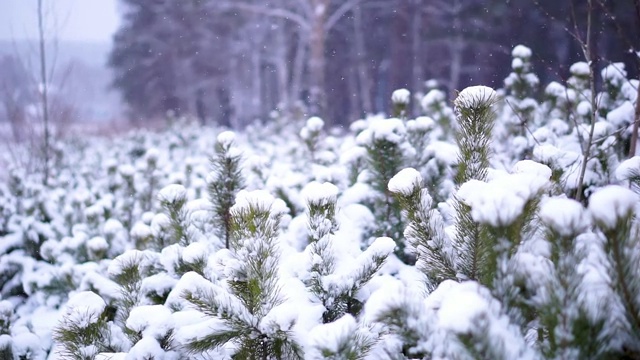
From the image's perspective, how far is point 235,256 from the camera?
162 cm

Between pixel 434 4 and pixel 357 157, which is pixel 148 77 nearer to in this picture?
pixel 434 4

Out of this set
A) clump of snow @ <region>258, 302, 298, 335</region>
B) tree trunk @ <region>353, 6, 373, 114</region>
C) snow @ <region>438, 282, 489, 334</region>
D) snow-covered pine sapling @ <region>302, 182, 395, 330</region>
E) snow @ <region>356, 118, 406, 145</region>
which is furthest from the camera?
tree trunk @ <region>353, 6, 373, 114</region>

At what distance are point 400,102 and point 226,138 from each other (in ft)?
4.26

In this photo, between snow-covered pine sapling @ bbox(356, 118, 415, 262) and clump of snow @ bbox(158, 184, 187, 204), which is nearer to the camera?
clump of snow @ bbox(158, 184, 187, 204)

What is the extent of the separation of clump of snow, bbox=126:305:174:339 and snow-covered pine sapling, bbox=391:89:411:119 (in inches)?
81.8

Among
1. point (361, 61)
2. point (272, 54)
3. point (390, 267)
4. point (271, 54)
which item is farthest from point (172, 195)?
point (271, 54)

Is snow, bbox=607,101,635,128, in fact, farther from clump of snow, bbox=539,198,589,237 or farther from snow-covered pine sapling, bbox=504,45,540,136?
clump of snow, bbox=539,198,589,237

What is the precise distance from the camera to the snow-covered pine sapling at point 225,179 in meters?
2.44

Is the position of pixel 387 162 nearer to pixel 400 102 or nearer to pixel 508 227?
pixel 400 102

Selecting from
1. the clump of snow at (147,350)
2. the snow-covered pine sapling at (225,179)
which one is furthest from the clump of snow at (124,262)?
the snow-covered pine sapling at (225,179)

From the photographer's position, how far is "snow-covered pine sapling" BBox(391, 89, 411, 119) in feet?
10.2

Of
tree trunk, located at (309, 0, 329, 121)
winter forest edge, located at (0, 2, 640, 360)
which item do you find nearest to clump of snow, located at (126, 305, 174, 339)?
winter forest edge, located at (0, 2, 640, 360)

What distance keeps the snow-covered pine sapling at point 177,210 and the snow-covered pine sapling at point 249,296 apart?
2.72 feet

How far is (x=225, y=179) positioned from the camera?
8.09 feet
